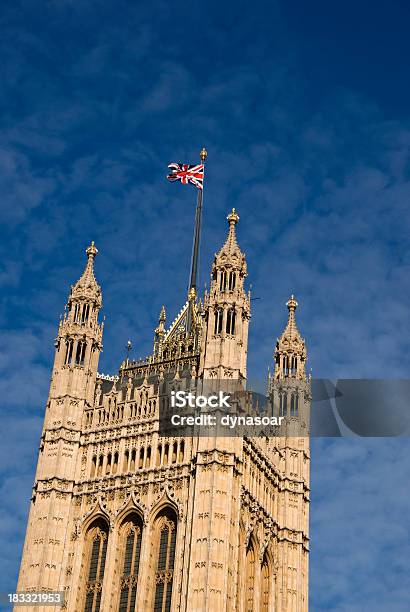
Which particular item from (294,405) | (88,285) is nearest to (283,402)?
(294,405)

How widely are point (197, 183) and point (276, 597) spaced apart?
2786 cm

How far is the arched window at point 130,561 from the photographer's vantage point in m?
62.6

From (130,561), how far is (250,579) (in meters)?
6.83

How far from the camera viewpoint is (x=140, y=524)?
211ft

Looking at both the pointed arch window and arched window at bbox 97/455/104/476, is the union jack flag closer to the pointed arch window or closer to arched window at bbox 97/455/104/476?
Answer: the pointed arch window

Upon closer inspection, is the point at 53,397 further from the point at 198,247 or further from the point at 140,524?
the point at 198,247

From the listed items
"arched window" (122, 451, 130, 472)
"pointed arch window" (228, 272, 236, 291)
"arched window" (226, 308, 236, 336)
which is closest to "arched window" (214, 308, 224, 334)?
"arched window" (226, 308, 236, 336)

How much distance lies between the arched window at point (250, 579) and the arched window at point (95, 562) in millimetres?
7844

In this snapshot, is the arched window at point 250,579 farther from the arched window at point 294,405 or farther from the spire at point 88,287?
the spire at point 88,287

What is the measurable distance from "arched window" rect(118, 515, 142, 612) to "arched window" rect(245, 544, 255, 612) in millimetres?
6213

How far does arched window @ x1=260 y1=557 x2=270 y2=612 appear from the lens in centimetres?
6694

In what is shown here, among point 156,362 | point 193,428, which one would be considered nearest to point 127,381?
point 156,362

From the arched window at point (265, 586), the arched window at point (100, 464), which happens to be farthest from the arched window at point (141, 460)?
the arched window at point (265, 586)

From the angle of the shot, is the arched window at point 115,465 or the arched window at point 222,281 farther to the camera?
the arched window at point 222,281
